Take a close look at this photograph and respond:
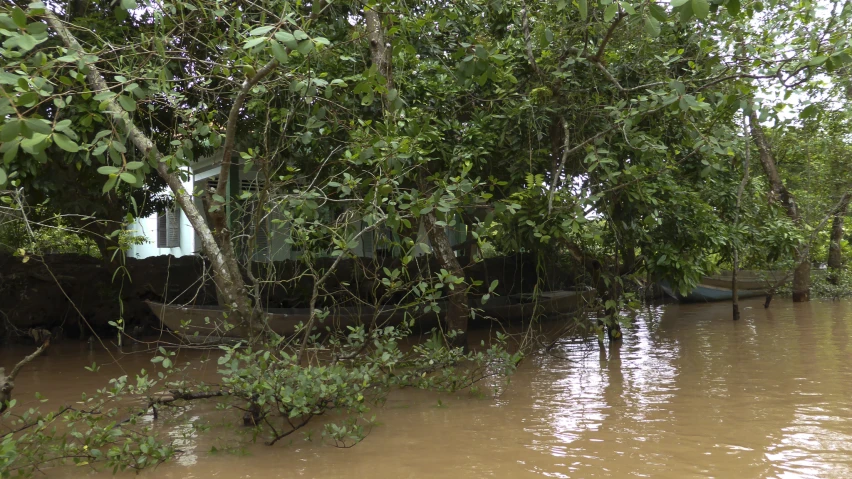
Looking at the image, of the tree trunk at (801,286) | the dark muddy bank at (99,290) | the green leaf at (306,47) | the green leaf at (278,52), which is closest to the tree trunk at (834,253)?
the tree trunk at (801,286)

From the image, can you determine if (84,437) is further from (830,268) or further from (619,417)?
(830,268)

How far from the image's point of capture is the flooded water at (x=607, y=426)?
170 inches

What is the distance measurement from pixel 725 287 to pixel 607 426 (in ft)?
42.5

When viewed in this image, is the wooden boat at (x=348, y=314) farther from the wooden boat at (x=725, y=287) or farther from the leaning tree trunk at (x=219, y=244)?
the wooden boat at (x=725, y=287)

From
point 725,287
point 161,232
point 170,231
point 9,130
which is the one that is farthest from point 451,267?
point 725,287

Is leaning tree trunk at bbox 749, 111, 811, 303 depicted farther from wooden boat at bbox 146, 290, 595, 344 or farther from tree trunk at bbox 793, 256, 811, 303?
wooden boat at bbox 146, 290, 595, 344

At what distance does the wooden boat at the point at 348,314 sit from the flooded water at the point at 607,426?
3.30 feet

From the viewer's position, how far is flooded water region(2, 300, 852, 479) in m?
4.33

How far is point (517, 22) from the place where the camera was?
770 cm

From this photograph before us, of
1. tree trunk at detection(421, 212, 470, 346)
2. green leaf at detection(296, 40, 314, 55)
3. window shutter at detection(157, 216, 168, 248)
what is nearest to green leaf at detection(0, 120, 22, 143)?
green leaf at detection(296, 40, 314, 55)

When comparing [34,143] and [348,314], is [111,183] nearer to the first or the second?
[34,143]

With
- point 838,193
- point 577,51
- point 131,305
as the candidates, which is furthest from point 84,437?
point 838,193

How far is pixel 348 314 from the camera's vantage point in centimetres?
970

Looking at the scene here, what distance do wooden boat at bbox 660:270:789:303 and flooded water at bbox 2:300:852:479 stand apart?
7.74m
